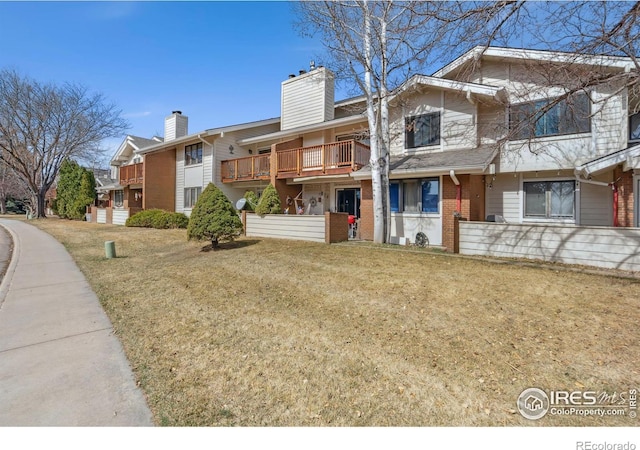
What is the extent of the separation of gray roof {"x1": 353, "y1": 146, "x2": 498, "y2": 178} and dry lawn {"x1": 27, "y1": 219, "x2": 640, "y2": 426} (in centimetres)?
417

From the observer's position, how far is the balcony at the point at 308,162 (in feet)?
45.1

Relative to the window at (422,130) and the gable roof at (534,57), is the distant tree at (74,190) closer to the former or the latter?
the window at (422,130)

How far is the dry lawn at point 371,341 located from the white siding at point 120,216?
727 inches

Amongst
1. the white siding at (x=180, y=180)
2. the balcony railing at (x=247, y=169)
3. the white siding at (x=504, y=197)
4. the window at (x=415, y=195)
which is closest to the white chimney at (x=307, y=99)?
the balcony railing at (x=247, y=169)

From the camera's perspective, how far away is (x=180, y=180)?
2261cm

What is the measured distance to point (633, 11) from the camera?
529 centimetres

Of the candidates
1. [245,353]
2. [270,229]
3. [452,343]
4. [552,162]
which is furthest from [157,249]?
[552,162]

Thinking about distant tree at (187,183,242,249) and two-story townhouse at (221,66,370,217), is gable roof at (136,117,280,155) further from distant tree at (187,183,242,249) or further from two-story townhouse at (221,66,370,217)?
distant tree at (187,183,242,249)

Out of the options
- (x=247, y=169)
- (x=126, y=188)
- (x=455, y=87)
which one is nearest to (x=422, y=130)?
(x=455, y=87)

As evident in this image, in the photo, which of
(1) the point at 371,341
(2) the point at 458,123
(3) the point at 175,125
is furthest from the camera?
(3) the point at 175,125

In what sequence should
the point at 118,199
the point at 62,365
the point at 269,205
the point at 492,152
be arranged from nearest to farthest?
the point at 62,365 < the point at 492,152 < the point at 269,205 < the point at 118,199

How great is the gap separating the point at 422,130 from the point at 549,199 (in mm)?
5260

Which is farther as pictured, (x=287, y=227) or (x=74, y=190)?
(x=74, y=190)

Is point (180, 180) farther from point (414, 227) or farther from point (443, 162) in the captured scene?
point (443, 162)
